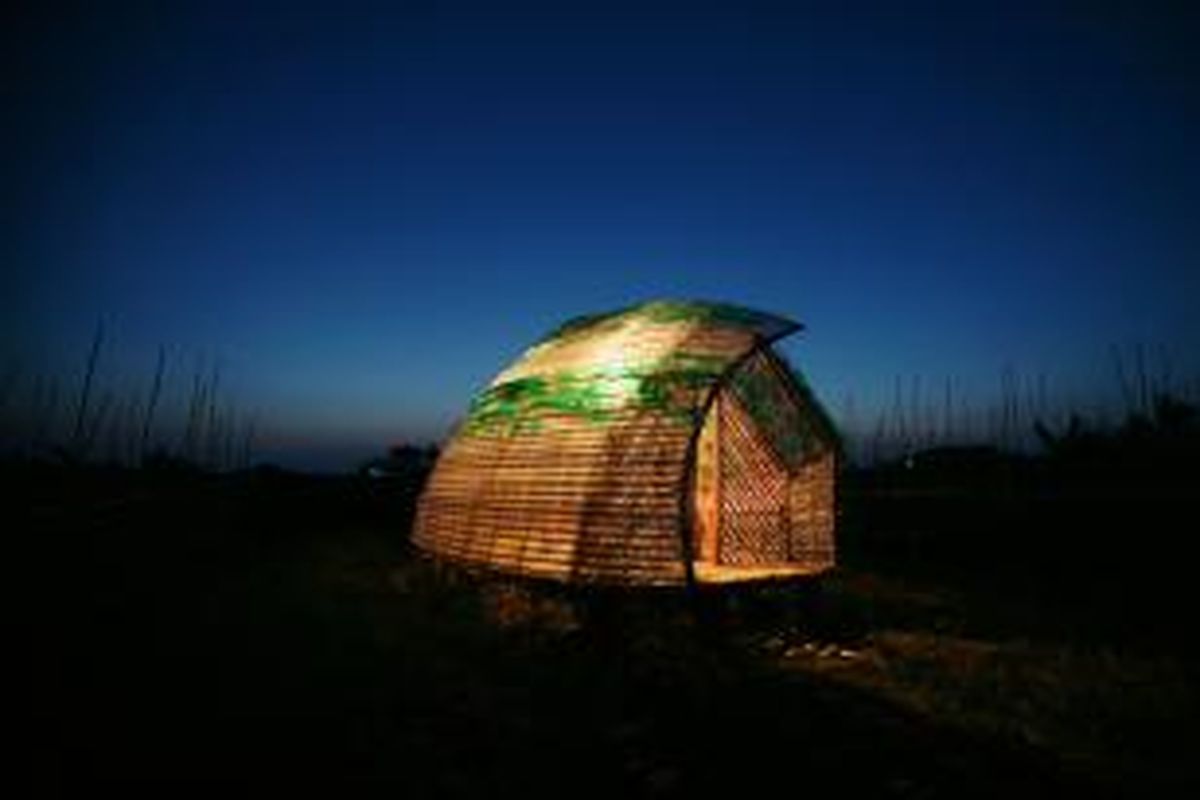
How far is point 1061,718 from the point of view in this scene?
8.55 metres

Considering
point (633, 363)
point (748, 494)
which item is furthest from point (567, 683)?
point (748, 494)

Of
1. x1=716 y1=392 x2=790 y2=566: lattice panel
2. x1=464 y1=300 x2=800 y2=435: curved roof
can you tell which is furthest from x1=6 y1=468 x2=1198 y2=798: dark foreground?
x1=464 y1=300 x2=800 y2=435: curved roof

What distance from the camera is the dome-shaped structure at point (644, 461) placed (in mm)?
11641

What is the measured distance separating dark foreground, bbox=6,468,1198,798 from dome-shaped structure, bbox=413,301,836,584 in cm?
81

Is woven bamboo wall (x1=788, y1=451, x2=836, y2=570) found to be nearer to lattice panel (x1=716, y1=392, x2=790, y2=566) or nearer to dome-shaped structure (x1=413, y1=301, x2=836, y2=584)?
dome-shaped structure (x1=413, y1=301, x2=836, y2=584)

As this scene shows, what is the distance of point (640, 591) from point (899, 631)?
4.08 metres

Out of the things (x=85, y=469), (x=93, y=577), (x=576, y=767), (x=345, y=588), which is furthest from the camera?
(x=85, y=469)

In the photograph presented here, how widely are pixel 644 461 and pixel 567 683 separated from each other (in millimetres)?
3303

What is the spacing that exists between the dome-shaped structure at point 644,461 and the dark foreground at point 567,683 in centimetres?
81

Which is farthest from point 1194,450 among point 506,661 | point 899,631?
point 506,661

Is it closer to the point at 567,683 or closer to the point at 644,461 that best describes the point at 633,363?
the point at 644,461

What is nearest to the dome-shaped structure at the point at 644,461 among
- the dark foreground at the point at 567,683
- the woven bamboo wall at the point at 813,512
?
the woven bamboo wall at the point at 813,512

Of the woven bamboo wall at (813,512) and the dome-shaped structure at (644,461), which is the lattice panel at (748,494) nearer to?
the dome-shaped structure at (644,461)

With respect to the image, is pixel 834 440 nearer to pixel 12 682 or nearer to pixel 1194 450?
pixel 12 682
